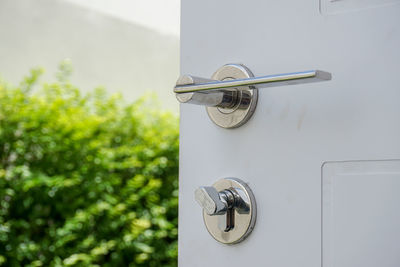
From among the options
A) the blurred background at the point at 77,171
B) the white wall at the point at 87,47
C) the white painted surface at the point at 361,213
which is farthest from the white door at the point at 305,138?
the white wall at the point at 87,47

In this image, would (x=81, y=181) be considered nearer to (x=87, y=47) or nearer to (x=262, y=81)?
(x=87, y=47)

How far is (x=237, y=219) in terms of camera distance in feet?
1.88

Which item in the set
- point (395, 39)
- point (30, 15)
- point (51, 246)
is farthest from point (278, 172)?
point (30, 15)

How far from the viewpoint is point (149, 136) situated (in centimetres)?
245

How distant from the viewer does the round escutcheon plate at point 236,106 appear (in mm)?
571

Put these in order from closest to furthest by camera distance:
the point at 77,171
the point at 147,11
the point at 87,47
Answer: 1. the point at 77,171
2. the point at 87,47
3. the point at 147,11

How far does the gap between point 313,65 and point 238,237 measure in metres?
0.20

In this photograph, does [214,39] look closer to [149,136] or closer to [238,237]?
[238,237]

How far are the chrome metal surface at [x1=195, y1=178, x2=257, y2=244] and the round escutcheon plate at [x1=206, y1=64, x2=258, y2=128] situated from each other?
6cm

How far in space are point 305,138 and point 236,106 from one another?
84mm

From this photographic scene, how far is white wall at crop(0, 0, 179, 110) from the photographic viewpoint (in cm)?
290

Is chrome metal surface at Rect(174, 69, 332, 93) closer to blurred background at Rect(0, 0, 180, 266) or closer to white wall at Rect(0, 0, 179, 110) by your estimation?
blurred background at Rect(0, 0, 180, 266)

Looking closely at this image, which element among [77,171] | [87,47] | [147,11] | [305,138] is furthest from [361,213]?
[147,11]

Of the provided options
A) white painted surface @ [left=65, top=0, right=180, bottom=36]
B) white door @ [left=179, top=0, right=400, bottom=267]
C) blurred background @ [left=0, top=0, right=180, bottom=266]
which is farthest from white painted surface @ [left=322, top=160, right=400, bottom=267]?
Result: white painted surface @ [left=65, top=0, right=180, bottom=36]
